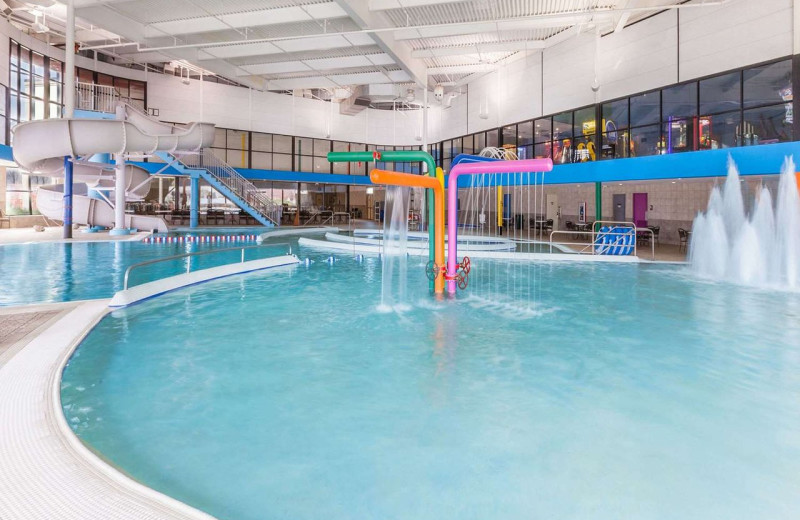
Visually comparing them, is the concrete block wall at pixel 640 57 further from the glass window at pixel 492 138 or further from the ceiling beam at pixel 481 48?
the ceiling beam at pixel 481 48

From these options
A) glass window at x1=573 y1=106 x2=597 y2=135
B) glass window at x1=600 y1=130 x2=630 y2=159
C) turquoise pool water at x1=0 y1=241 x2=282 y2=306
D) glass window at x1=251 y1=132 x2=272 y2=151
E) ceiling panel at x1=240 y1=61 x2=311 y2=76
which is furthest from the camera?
glass window at x1=251 y1=132 x2=272 y2=151

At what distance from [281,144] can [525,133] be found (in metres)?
16.8

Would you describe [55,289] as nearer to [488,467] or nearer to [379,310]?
[379,310]

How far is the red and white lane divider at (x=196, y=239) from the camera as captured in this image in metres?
18.5

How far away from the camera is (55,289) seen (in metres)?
8.83

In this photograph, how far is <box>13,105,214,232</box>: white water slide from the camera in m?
17.5

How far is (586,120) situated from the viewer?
70.0ft

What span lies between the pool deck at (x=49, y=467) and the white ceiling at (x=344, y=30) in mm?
14173

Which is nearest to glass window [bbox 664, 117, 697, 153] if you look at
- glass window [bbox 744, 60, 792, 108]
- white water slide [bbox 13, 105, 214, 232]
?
glass window [bbox 744, 60, 792, 108]

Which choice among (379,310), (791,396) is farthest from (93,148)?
(791,396)

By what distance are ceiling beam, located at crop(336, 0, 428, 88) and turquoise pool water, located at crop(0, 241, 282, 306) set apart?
8139 mm

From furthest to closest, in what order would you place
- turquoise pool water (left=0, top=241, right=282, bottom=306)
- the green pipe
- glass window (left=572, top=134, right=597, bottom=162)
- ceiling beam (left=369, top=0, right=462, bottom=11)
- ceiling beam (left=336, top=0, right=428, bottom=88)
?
glass window (left=572, top=134, right=597, bottom=162)
ceiling beam (left=369, top=0, right=462, bottom=11)
ceiling beam (left=336, top=0, right=428, bottom=88)
the green pipe
turquoise pool water (left=0, top=241, right=282, bottom=306)

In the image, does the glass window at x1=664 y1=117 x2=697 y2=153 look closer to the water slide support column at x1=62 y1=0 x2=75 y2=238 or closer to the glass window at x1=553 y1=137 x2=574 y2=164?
the glass window at x1=553 y1=137 x2=574 y2=164

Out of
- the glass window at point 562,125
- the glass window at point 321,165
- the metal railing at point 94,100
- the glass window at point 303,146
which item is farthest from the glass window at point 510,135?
the metal railing at point 94,100
